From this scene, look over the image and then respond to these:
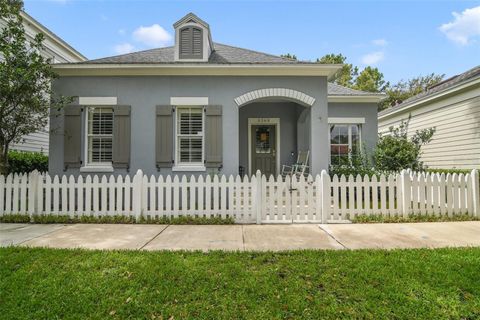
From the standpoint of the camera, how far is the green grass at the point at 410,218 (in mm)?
5891

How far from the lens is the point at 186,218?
5891 millimetres

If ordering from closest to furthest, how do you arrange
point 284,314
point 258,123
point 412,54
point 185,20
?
point 284,314
point 185,20
point 258,123
point 412,54

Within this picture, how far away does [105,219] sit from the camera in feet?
19.5

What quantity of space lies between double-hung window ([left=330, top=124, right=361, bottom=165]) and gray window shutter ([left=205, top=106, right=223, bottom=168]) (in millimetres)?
5439

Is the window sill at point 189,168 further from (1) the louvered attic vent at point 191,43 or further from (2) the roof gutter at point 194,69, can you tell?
(1) the louvered attic vent at point 191,43

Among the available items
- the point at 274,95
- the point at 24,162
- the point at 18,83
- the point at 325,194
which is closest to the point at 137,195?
the point at 18,83

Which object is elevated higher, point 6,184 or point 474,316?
point 6,184

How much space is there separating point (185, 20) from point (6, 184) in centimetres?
614

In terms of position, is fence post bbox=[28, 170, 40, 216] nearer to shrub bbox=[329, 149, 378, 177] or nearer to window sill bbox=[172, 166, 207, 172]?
window sill bbox=[172, 166, 207, 172]

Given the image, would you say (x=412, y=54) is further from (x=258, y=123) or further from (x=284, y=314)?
(x=284, y=314)

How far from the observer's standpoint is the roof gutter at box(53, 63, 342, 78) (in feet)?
24.4

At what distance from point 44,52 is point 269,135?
11.1 m

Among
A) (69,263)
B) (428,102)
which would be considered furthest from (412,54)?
(69,263)

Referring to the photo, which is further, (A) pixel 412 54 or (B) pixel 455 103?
(A) pixel 412 54
